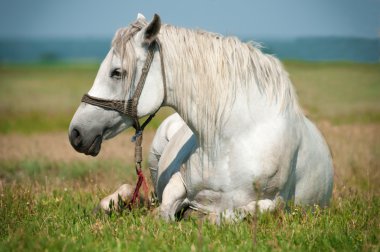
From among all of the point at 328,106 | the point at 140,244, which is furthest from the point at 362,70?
the point at 140,244

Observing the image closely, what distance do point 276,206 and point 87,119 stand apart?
1854mm

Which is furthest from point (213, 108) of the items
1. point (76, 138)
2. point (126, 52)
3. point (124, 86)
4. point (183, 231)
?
point (76, 138)

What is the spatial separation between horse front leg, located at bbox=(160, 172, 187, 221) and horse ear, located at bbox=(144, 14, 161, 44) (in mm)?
1388

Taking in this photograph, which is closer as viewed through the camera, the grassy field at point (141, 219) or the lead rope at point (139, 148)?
the grassy field at point (141, 219)

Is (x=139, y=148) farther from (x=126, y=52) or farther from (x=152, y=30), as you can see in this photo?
(x=152, y=30)

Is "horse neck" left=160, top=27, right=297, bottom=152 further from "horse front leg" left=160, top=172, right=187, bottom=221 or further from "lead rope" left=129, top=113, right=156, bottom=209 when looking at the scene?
"horse front leg" left=160, top=172, right=187, bottom=221

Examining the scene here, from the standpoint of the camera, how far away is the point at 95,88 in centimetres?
579

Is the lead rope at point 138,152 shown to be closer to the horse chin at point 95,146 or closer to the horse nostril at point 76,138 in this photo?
the horse chin at point 95,146

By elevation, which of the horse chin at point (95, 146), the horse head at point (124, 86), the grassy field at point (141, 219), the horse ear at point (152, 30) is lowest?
the grassy field at point (141, 219)

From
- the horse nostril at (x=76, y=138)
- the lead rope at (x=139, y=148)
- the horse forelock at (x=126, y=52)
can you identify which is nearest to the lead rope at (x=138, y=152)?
the lead rope at (x=139, y=148)

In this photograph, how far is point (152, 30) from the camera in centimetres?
564

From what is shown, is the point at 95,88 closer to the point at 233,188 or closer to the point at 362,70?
the point at 233,188

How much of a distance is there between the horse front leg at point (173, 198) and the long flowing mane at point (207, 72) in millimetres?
536

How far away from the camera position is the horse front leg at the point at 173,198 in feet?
20.1
